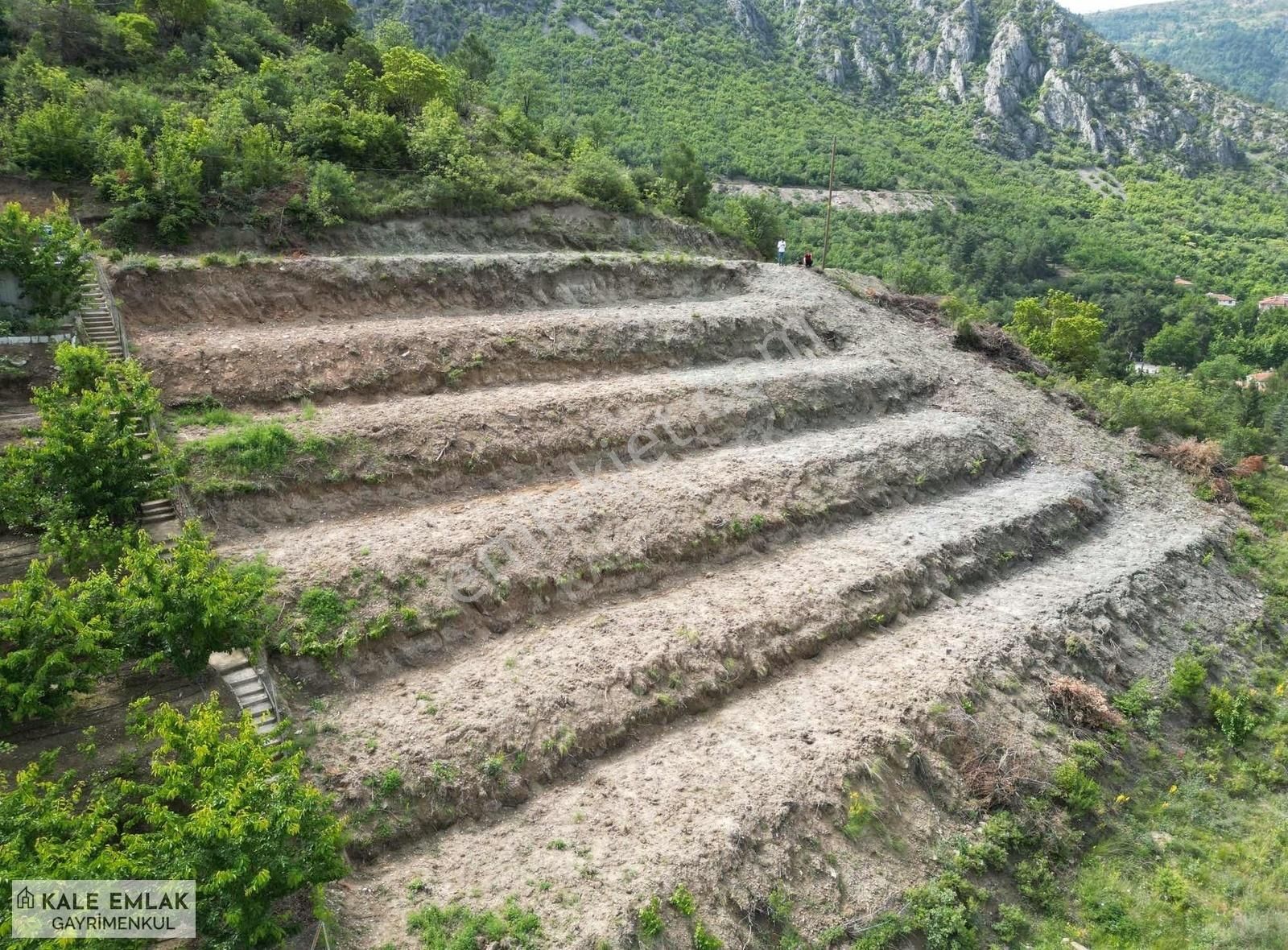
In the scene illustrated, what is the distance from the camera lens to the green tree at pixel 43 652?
869 centimetres

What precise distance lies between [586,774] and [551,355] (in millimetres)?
12142

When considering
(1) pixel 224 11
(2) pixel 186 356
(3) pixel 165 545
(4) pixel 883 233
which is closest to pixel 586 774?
(3) pixel 165 545

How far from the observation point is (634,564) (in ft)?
48.2

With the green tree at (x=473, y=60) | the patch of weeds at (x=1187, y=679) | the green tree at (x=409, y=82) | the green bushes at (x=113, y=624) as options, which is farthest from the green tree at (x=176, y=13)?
the patch of weeds at (x=1187, y=679)

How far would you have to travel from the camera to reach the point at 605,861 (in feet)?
31.6

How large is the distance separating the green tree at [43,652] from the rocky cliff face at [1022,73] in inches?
4214

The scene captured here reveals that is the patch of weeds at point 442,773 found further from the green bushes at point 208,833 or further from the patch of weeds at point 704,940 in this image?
the patch of weeds at point 704,940

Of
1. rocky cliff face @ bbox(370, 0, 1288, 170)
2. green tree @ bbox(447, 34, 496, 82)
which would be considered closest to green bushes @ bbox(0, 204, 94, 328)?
green tree @ bbox(447, 34, 496, 82)

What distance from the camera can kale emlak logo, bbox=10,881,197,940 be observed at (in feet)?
20.8

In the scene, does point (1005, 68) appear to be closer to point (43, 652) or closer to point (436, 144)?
point (436, 144)

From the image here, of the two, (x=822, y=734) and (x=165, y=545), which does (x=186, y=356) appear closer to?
(x=165, y=545)

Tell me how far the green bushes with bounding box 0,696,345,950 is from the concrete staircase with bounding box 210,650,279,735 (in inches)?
82.6

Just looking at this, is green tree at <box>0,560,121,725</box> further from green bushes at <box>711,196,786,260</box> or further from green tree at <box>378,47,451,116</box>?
green bushes at <box>711,196,786,260</box>

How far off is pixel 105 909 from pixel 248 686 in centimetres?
421
